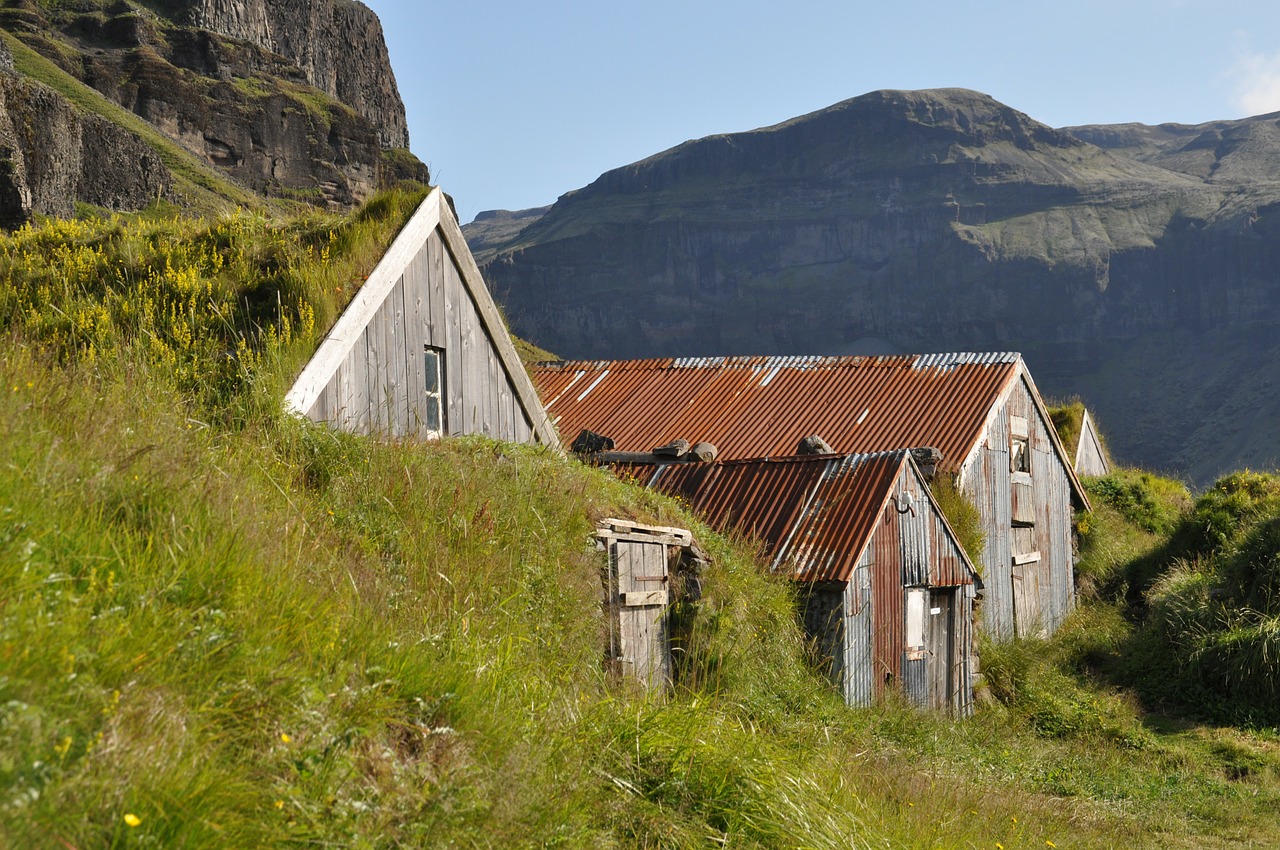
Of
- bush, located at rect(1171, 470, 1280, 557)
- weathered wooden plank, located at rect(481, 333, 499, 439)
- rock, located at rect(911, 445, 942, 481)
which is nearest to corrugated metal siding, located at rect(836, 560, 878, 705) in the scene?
weathered wooden plank, located at rect(481, 333, 499, 439)

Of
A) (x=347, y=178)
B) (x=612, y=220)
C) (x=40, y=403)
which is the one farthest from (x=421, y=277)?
(x=612, y=220)

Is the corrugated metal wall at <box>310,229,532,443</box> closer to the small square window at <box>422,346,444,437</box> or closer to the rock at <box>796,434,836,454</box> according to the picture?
the small square window at <box>422,346,444,437</box>

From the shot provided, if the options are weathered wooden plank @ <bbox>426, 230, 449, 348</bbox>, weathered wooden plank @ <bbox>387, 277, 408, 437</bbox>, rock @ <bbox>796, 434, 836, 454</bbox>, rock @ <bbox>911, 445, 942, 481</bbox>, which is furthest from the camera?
rock @ <bbox>796, 434, 836, 454</bbox>

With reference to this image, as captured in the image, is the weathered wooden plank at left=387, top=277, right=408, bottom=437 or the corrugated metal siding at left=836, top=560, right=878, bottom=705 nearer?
the weathered wooden plank at left=387, top=277, right=408, bottom=437

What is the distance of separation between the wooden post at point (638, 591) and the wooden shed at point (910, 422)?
33.1 ft

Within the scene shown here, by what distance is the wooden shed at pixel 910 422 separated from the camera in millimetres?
19047

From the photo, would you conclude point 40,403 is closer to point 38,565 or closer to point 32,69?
point 38,565

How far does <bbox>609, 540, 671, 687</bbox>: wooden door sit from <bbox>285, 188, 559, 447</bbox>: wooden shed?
1999 mm

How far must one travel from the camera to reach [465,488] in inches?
254

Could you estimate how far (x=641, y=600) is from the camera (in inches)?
339

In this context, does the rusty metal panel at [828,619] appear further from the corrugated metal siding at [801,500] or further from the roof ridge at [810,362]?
the roof ridge at [810,362]

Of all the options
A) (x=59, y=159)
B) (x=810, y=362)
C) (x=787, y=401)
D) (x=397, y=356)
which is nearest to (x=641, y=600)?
(x=397, y=356)

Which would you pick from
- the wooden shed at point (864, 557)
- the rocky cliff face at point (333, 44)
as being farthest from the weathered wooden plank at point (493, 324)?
the rocky cliff face at point (333, 44)

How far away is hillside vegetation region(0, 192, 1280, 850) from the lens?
3.02 meters
